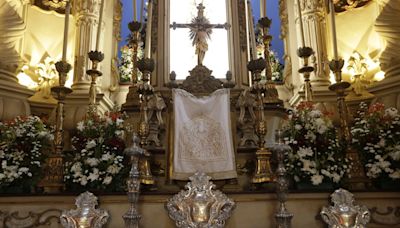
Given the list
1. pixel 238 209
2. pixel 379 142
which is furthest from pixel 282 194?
pixel 379 142

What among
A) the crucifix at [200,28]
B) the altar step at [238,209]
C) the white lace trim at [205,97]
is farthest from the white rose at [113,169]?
the crucifix at [200,28]

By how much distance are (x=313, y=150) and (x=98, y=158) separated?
1.89 m

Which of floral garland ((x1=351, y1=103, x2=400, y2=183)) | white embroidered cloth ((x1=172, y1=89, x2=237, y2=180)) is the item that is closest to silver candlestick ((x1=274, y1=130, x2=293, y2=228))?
white embroidered cloth ((x1=172, y1=89, x2=237, y2=180))

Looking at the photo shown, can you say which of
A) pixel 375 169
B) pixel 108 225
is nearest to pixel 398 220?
pixel 375 169

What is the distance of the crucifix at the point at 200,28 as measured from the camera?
6574mm

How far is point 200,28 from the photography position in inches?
268

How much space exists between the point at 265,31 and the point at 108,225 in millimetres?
2609

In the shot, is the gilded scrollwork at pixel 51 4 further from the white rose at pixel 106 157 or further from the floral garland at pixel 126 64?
the white rose at pixel 106 157

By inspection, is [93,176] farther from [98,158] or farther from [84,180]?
[98,158]

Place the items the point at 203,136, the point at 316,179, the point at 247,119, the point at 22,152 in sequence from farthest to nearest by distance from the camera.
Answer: the point at 247,119 → the point at 203,136 → the point at 22,152 → the point at 316,179

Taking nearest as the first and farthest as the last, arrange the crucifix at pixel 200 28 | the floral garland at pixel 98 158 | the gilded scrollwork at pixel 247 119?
the floral garland at pixel 98 158
the gilded scrollwork at pixel 247 119
the crucifix at pixel 200 28

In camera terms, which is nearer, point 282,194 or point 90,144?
point 282,194

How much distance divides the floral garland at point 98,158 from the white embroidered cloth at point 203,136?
53cm

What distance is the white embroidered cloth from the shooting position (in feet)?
Result: 13.6
